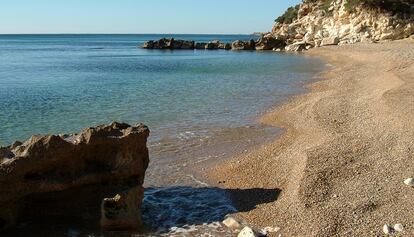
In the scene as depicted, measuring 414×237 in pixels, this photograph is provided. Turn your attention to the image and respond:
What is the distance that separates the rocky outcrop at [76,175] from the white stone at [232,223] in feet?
5.34

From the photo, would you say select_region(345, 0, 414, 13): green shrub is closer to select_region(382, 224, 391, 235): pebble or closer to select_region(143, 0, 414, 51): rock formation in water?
select_region(143, 0, 414, 51): rock formation in water

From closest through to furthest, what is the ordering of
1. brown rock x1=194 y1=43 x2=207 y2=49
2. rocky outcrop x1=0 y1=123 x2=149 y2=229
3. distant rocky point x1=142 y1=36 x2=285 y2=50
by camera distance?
rocky outcrop x1=0 y1=123 x2=149 y2=229
distant rocky point x1=142 y1=36 x2=285 y2=50
brown rock x1=194 y1=43 x2=207 y2=49

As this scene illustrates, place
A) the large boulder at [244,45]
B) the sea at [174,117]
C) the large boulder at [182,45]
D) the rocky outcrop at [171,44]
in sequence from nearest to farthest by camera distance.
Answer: the sea at [174,117], the large boulder at [244,45], the large boulder at [182,45], the rocky outcrop at [171,44]

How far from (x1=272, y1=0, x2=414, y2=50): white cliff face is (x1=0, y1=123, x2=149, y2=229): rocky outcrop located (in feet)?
171

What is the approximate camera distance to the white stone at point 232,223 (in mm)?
8602

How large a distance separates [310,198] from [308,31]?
7056 cm

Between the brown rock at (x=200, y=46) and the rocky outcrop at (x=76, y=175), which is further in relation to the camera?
the brown rock at (x=200, y=46)

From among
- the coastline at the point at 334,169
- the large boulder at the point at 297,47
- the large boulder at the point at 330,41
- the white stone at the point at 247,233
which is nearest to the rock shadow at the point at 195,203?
the coastline at the point at 334,169

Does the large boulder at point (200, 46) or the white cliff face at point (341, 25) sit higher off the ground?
the white cliff face at point (341, 25)

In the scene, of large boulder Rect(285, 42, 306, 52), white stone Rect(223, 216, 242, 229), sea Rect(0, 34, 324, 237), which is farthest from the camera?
large boulder Rect(285, 42, 306, 52)

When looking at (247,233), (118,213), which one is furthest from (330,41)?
(118,213)

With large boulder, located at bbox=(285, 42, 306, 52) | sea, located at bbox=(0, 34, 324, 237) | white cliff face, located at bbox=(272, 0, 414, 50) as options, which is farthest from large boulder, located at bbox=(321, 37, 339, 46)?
sea, located at bbox=(0, 34, 324, 237)

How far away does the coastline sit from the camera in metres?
8.16

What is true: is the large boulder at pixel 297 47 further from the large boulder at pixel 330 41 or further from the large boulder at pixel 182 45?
the large boulder at pixel 182 45
